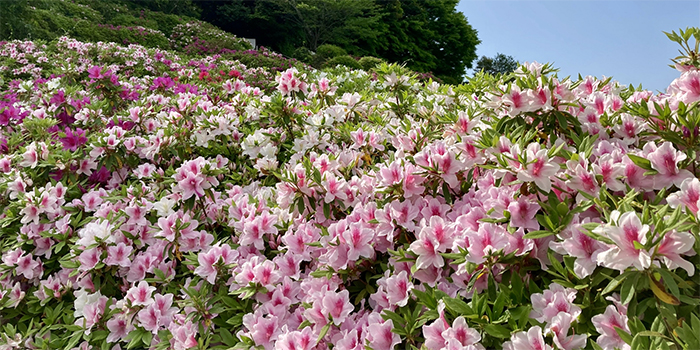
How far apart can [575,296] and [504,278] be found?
20cm

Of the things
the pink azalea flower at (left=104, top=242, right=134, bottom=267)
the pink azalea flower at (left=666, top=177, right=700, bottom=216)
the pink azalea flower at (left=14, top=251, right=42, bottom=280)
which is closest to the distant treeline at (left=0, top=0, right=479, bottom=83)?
the pink azalea flower at (left=14, top=251, right=42, bottom=280)

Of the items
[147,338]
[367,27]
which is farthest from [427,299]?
[367,27]

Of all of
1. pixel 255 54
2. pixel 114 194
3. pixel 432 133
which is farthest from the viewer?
pixel 255 54

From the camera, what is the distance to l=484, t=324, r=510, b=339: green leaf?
1124mm

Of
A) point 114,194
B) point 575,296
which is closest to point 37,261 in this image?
point 114,194

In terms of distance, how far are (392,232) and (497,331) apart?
516 mm

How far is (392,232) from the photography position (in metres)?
1.54

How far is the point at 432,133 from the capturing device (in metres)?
2.06

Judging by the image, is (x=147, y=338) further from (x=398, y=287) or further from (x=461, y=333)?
(x=461, y=333)

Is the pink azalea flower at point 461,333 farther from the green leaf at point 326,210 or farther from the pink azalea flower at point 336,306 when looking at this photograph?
the green leaf at point 326,210

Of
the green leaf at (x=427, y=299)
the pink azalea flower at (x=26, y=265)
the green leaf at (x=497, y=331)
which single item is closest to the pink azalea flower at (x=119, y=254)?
the pink azalea flower at (x=26, y=265)

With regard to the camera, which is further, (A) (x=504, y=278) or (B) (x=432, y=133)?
(B) (x=432, y=133)

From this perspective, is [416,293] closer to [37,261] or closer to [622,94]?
[622,94]

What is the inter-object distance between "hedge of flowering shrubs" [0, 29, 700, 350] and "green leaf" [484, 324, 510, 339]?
0.06 feet
